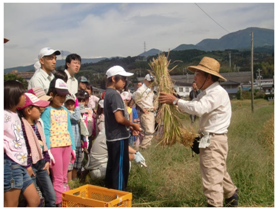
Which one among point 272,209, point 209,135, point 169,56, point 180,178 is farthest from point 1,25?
point 272,209

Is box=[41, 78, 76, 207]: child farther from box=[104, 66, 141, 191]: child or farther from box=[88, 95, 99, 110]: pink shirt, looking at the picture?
box=[88, 95, 99, 110]: pink shirt

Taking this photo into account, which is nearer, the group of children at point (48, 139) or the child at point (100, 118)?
the group of children at point (48, 139)

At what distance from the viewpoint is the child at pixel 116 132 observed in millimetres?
4250

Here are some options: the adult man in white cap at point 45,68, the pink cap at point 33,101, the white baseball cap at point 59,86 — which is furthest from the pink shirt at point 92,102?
the pink cap at point 33,101

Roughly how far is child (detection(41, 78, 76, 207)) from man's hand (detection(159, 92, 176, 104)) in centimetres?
127

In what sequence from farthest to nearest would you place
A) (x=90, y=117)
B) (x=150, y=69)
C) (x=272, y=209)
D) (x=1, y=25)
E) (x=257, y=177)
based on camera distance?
1. (x=90, y=117)
2. (x=257, y=177)
3. (x=150, y=69)
4. (x=272, y=209)
5. (x=1, y=25)

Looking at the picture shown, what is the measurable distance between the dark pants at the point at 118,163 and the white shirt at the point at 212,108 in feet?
3.35

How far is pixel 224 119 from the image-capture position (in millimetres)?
3783

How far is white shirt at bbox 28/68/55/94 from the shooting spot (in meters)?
4.48

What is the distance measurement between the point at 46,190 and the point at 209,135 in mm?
1975

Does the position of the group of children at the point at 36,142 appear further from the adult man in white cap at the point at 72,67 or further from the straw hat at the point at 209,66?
the straw hat at the point at 209,66

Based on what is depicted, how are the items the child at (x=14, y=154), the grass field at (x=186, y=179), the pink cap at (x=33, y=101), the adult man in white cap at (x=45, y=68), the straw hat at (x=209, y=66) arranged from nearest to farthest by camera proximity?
1. the child at (x=14, y=154)
2. the pink cap at (x=33, y=101)
3. the straw hat at (x=209, y=66)
4. the grass field at (x=186, y=179)
5. the adult man in white cap at (x=45, y=68)

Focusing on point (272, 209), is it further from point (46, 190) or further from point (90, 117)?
point (90, 117)

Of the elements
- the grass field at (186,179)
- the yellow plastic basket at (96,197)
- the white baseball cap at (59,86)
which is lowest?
the grass field at (186,179)
